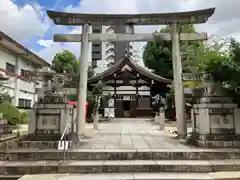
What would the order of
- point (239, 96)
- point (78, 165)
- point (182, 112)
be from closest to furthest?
point (78, 165) < point (239, 96) < point (182, 112)

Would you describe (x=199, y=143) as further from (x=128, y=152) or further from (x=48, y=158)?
(x=48, y=158)

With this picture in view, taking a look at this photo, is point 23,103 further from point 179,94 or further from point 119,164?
point 119,164

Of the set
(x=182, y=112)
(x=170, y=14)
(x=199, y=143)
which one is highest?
(x=170, y=14)

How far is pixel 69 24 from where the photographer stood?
28.3ft

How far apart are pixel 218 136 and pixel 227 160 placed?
980 mm

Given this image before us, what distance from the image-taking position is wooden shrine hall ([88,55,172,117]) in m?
23.6

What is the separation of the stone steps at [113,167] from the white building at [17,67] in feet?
32.3

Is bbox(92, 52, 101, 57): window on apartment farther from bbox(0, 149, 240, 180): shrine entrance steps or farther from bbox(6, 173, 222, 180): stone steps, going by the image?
bbox(6, 173, 222, 180): stone steps

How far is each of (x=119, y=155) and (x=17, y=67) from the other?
14928 millimetres

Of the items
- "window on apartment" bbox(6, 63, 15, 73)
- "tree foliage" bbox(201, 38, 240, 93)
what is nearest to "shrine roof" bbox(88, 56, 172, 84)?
"window on apartment" bbox(6, 63, 15, 73)

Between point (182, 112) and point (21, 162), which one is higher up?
point (182, 112)

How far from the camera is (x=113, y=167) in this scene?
5.07 meters

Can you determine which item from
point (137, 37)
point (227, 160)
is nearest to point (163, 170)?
point (227, 160)

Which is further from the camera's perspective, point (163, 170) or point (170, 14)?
point (170, 14)
